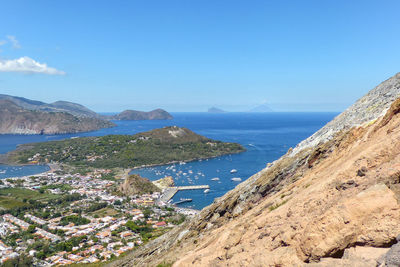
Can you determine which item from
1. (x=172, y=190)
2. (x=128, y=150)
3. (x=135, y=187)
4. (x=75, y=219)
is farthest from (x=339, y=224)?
(x=128, y=150)

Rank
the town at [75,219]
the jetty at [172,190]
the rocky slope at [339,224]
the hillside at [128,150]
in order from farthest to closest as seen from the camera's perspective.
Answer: the hillside at [128,150]
the jetty at [172,190]
the town at [75,219]
the rocky slope at [339,224]

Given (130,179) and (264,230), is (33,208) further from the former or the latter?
(264,230)

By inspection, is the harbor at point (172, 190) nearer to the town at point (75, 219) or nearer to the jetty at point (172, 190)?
the jetty at point (172, 190)

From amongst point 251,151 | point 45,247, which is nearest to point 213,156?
point 251,151

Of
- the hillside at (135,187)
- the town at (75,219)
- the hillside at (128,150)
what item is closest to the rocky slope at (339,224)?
the town at (75,219)

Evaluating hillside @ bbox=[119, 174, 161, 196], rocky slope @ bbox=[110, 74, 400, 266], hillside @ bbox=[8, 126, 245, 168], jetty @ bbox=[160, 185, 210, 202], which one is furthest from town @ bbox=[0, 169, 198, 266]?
rocky slope @ bbox=[110, 74, 400, 266]

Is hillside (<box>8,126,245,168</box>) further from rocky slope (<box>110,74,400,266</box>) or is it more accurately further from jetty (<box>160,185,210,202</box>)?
rocky slope (<box>110,74,400,266</box>)
